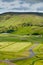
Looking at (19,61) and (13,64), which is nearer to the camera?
(13,64)

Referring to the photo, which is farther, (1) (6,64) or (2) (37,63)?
(2) (37,63)

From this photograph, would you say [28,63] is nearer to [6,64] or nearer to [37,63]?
[37,63]

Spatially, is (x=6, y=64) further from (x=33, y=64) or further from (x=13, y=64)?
(x=33, y=64)

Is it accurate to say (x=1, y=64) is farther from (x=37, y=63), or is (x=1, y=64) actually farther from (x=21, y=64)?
(x=37, y=63)

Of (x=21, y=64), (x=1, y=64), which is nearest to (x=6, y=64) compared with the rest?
(x=1, y=64)

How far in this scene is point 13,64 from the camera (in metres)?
91.0

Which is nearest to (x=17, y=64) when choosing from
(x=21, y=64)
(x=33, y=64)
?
(x=21, y=64)

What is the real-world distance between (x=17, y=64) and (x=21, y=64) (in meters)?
1.98

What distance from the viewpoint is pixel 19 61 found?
333 feet

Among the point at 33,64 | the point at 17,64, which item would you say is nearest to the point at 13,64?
the point at 17,64

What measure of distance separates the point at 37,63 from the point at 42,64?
4157 mm

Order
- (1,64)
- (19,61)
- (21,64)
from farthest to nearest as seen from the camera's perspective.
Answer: (19,61), (21,64), (1,64)

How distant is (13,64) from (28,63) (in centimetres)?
931

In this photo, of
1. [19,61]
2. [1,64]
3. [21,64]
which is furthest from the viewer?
[19,61]
